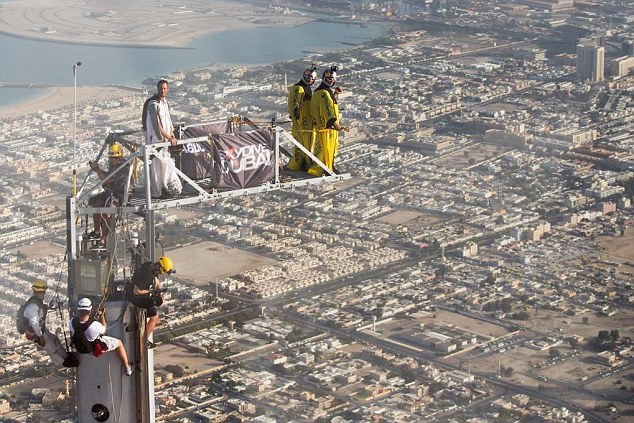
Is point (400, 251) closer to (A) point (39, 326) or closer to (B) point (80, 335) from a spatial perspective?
(A) point (39, 326)

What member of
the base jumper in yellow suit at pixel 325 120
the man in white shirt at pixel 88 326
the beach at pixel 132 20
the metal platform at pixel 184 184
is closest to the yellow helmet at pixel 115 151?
the metal platform at pixel 184 184

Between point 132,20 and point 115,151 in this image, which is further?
point 132,20

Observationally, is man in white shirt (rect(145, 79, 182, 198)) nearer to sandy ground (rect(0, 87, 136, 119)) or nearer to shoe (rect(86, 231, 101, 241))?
shoe (rect(86, 231, 101, 241))

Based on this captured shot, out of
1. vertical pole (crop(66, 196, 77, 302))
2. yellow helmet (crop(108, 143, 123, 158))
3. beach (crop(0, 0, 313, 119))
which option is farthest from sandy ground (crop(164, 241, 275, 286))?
vertical pole (crop(66, 196, 77, 302))

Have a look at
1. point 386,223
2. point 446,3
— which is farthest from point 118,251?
point 446,3

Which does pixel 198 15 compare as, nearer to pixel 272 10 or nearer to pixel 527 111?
pixel 272 10

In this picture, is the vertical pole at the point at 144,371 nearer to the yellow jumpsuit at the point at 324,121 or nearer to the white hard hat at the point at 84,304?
the white hard hat at the point at 84,304

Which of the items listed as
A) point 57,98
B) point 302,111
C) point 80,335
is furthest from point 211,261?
point 80,335
